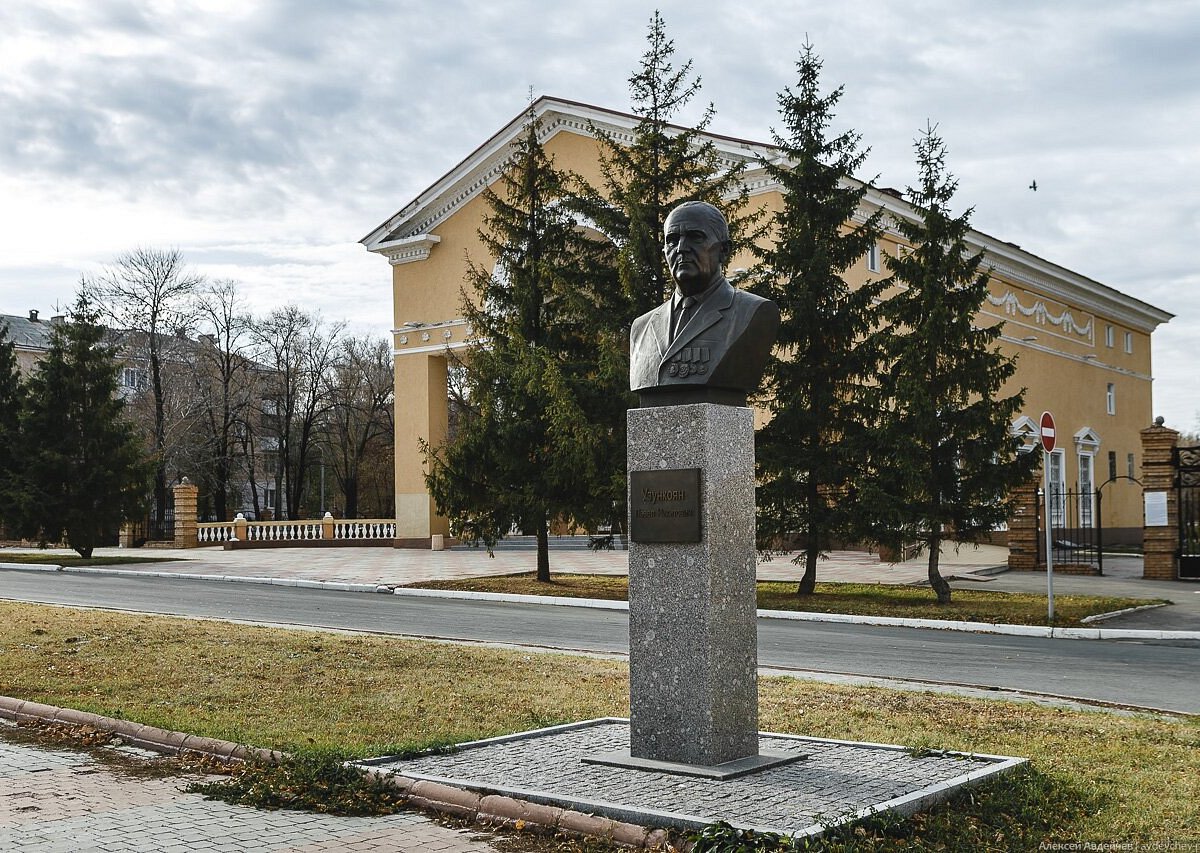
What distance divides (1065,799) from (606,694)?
4488mm

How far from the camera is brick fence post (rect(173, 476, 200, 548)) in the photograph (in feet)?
139

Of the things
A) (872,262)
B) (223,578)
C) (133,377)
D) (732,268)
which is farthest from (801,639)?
(133,377)

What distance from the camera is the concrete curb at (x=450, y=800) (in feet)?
18.7

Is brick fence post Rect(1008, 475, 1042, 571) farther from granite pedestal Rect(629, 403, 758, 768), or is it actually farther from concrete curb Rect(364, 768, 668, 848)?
concrete curb Rect(364, 768, 668, 848)

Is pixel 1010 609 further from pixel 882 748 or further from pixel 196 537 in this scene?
pixel 196 537

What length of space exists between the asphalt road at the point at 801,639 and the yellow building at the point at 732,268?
1194cm

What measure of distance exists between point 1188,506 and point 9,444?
30.9 m

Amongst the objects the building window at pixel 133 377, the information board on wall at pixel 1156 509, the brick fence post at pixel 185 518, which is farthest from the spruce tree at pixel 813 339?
the building window at pixel 133 377

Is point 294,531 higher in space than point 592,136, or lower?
lower

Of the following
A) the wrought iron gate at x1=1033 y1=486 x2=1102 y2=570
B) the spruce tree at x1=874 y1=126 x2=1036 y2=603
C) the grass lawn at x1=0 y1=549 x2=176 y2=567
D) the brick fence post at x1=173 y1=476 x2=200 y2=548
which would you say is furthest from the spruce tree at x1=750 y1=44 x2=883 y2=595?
the brick fence post at x1=173 y1=476 x2=200 y2=548

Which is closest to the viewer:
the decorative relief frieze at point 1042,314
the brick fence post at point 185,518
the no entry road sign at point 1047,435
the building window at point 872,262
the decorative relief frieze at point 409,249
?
the no entry road sign at point 1047,435

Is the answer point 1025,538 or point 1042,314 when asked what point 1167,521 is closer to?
point 1025,538

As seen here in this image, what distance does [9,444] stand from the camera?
3356 centimetres

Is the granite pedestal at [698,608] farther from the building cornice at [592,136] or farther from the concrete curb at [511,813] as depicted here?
the building cornice at [592,136]
